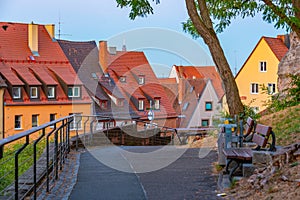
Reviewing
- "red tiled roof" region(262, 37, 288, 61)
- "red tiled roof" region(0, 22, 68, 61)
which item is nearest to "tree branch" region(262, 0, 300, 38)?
"red tiled roof" region(0, 22, 68, 61)

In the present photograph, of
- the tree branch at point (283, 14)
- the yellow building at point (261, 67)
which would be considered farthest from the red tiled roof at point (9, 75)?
the tree branch at point (283, 14)

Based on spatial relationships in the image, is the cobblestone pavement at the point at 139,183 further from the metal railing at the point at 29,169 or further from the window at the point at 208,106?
the window at the point at 208,106

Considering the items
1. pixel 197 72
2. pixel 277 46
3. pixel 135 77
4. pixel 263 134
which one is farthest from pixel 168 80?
pixel 263 134

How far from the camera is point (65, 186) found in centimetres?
921

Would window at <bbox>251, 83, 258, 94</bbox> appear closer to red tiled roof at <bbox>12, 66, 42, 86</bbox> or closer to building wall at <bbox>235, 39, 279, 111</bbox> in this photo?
building wall at <bbox>235, 39, 279, 111</bbox>

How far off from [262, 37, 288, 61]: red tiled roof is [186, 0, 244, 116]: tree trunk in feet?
140

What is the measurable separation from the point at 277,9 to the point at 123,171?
6.75 metres

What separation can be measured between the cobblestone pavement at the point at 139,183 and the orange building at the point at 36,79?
120 ft

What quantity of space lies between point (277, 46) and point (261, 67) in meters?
2.72

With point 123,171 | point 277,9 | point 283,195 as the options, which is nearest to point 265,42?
point 277,9

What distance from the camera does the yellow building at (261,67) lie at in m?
56.1

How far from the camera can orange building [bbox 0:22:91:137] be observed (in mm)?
48281

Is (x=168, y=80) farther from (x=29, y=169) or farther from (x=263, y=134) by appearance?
(x=263, y=134)

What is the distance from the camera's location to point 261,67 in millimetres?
57656
